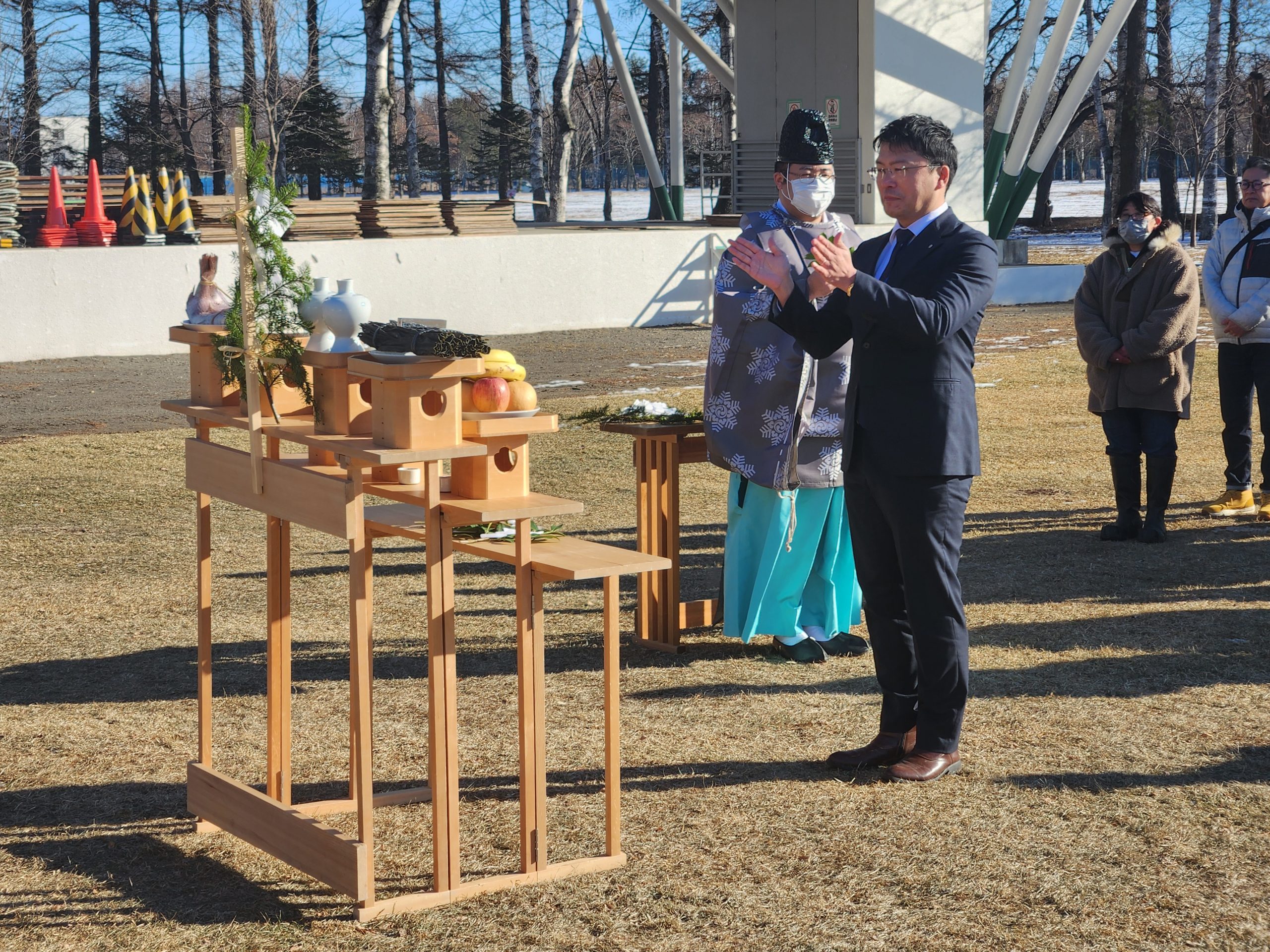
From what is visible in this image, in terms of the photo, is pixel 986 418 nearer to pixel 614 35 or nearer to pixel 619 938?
pixel 619 938

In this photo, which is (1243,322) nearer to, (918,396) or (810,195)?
(810,195)

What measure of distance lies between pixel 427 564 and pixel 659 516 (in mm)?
2537

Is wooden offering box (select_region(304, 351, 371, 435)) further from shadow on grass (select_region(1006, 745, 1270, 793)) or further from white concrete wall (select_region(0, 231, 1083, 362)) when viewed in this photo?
white concrete wall (select_region(0, 231, 1083, 362))

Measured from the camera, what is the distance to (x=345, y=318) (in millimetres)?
4039

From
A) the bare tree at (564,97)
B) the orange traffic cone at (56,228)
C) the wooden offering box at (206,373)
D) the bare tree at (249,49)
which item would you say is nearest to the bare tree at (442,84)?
the bare tree at (564,97)

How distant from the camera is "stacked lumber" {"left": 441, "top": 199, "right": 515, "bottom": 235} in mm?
20828

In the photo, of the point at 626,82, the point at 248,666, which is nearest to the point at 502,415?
the point at 248,666

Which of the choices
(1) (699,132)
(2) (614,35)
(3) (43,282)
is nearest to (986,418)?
(3) (43,282)

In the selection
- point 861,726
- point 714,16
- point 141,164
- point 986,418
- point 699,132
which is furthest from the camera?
point 699,132

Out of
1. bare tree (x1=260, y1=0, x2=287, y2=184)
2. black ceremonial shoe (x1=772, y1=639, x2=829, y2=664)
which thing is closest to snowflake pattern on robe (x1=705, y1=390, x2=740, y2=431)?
black ceremonial shoe (x1=772, y1=639, x2=829, y2=664)

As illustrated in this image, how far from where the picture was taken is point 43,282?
16328mm

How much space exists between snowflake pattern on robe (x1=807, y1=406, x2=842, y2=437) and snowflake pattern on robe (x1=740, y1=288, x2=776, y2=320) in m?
0.46

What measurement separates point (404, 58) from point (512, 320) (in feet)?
92.0

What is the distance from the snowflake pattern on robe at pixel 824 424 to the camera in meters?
6.01
